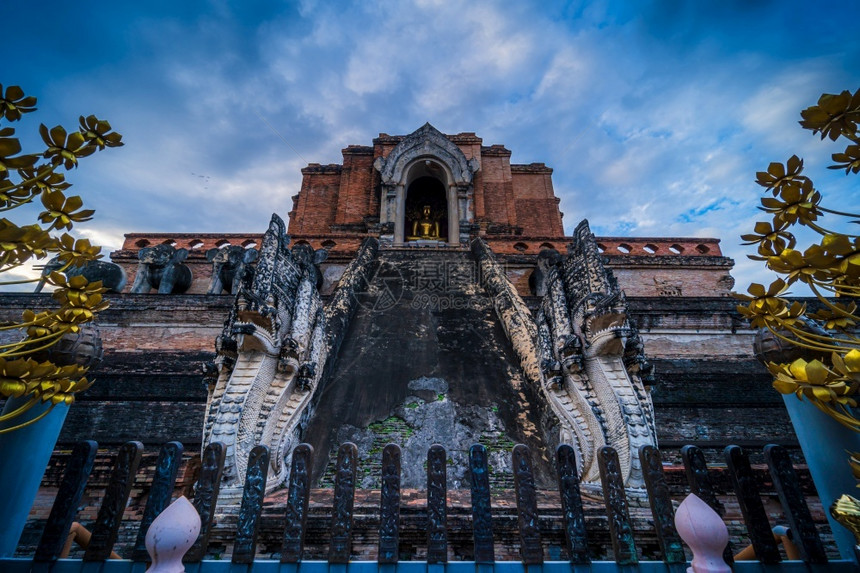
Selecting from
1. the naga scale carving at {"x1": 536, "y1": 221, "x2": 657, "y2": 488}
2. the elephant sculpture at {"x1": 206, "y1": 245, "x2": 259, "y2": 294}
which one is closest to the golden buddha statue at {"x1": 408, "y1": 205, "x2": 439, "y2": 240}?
the elephant sculpture at {"x1": 206, "y1": 245, "x2": 259, "y2": 294}

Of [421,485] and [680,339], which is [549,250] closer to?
[680,339]

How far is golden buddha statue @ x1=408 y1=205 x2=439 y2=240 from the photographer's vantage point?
1411cm

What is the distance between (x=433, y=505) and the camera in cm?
178

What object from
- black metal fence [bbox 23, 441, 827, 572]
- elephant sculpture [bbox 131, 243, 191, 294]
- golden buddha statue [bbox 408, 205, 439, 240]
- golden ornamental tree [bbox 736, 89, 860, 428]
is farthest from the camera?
golden buddha statue [bbox 408, 205, 439, 240]

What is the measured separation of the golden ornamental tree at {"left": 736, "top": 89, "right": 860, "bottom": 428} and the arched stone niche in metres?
11.1

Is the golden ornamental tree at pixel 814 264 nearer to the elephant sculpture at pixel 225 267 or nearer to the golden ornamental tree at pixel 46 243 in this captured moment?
the golden ornamental tree at pixel 46 243

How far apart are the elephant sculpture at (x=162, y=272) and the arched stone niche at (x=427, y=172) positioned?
5.62 m

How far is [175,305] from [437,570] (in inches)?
305

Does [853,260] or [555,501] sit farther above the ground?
[853,260]

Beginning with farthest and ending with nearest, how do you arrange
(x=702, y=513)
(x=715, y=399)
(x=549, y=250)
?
(x=549, y=250)
(x=715, y=399)
(x=702, y=513)

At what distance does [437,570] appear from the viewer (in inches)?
64.7

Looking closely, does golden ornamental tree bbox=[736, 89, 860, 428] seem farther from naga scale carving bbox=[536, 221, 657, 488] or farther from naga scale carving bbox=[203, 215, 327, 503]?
naga scale carving bbox=[203, 215, 327, 503]

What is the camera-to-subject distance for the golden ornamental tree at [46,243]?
1354 mm

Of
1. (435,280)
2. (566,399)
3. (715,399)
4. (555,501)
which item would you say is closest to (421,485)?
(555,501)
